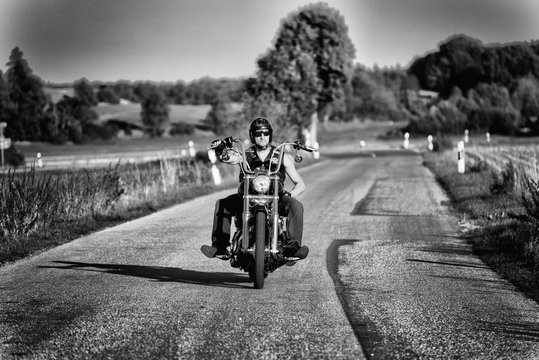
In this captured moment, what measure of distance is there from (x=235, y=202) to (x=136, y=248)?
319 cm

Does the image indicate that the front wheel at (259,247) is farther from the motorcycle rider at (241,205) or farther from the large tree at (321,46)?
the large tree at (321,46)

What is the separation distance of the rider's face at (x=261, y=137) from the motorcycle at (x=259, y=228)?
22 cm

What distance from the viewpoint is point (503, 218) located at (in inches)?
566

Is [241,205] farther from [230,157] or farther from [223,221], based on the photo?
[230,157]

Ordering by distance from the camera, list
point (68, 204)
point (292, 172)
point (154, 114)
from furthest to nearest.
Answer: point (154, 114)
point (68, 204)
point (292, 172)

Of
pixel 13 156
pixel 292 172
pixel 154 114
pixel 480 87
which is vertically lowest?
pixel 13 156

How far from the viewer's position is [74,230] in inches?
540

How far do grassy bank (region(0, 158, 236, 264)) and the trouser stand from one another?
339cm

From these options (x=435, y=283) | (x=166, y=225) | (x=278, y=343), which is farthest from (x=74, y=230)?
(x=278, y=343)

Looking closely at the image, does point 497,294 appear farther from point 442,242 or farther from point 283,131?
point 283,131

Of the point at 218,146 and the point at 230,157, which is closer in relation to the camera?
the point at 218,146

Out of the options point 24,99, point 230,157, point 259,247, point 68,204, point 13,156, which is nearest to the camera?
point 259,247

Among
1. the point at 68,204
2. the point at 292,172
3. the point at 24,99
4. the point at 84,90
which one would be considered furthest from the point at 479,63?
the point at 292,172

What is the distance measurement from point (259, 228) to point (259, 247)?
20cm
